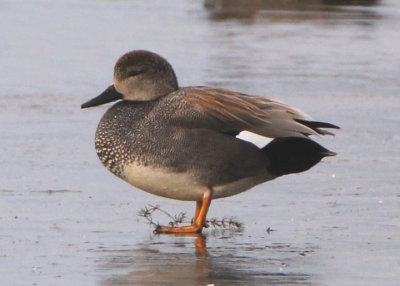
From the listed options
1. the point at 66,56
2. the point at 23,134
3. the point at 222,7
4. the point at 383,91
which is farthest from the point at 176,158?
the point at 222,7

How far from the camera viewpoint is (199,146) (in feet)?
19.6

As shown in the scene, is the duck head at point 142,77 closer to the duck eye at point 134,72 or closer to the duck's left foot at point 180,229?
the duck eye at point 134,72

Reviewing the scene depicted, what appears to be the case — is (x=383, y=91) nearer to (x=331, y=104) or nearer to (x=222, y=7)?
(x=331, y=104)

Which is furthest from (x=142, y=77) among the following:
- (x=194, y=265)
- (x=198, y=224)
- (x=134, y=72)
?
(x=194, y=265)

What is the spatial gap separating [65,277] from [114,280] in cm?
22

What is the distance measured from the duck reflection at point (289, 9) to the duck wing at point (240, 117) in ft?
35.5

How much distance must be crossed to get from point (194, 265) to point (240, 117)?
1.24 m

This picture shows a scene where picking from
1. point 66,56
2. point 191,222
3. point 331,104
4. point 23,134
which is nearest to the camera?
point 191,222

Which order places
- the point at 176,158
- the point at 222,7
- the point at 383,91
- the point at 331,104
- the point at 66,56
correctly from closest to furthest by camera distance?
the point at 176,158 → the point at 331,104 → the point at 383,91 → the point at 66,56 → the point at 222,7

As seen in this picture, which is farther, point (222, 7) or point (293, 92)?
point (222, 7)

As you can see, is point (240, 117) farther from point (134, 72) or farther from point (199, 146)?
point (134, 72)

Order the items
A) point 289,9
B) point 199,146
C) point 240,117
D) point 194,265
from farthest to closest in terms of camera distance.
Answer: point 289,9 < point 240,117 < point 199,146 < point 194,265

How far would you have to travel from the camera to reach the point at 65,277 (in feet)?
15.8

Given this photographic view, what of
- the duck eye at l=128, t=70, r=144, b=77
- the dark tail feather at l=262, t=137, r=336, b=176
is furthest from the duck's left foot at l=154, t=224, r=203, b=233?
the duck eye at l=128, t=70, r=144, b=77
